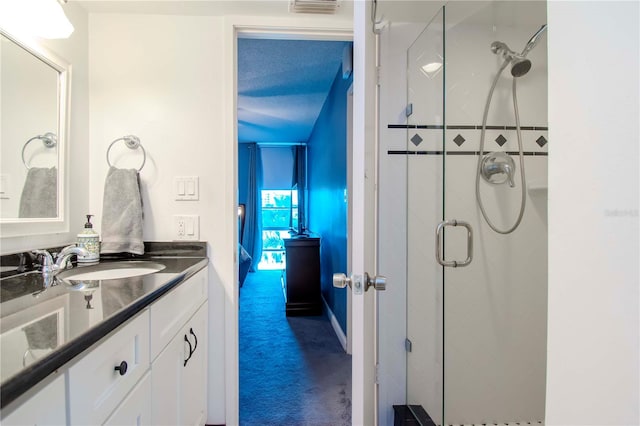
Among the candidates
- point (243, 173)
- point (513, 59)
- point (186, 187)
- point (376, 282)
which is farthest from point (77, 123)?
point (243, 173)

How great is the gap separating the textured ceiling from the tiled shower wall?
1.08 m

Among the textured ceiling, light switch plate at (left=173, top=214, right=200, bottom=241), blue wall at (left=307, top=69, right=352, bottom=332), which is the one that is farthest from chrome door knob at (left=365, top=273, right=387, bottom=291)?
the textured ceiling

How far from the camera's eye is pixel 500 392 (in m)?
1.53

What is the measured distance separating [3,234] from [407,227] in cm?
166

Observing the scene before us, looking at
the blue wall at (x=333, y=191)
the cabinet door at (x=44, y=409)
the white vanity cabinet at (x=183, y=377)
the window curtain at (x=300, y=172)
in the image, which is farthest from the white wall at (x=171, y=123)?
the window curtain at (x=300, y=172)

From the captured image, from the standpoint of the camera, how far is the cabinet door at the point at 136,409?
73 cm

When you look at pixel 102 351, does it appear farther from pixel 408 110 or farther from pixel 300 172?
pixel 300 172

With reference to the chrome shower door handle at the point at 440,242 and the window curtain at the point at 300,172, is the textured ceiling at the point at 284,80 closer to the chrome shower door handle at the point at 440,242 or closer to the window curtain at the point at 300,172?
the window curtain at the point at 300,172

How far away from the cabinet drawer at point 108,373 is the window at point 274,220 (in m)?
5.12

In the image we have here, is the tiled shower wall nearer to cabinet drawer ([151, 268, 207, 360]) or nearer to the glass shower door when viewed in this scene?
the glass shower door
